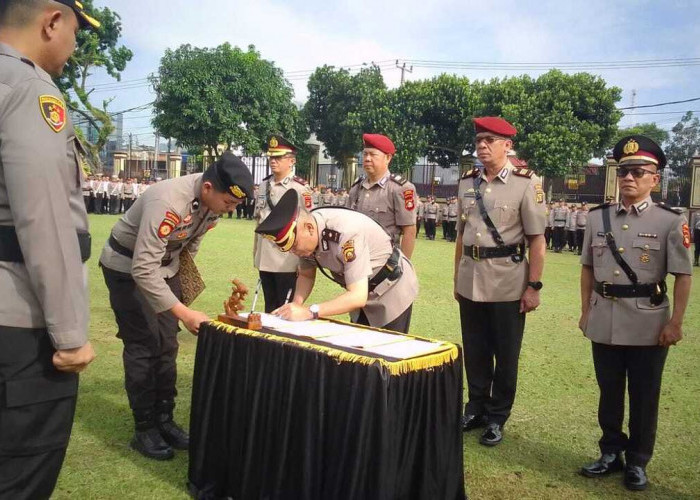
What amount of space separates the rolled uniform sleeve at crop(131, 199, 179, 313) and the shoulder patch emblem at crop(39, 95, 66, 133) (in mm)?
1404

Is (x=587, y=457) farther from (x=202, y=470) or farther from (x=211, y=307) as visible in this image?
(x=211, y=307)

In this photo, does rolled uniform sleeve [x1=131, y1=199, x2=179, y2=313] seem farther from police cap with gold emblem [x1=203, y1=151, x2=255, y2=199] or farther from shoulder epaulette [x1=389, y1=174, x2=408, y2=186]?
shoulder epaulette [x1=389, y1=174, x2=408, y2=186]

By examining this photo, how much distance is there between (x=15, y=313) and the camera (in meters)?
1.85

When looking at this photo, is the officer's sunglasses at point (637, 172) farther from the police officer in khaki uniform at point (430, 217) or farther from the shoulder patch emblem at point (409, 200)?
the police officer in khaki uniform at point (430, 217)

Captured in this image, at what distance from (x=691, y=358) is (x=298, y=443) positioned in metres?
4.89

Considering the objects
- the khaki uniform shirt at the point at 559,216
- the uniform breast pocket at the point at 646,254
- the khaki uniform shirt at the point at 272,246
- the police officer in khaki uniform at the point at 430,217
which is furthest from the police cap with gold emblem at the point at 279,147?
the police officer in khaki uniform at the point at 430,217

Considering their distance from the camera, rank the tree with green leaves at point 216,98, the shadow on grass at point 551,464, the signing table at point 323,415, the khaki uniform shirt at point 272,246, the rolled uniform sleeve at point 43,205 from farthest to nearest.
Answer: the tree with green leaves at point 216,98, the khaki uniform shirt at point 272,246, the shadow on grass at point 551,464, the signing table at point 323,415, the rolled uniform sleeve at point 43,205

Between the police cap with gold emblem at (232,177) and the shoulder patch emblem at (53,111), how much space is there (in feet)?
4.46

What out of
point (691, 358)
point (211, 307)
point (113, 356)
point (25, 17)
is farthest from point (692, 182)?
point (25, 17)

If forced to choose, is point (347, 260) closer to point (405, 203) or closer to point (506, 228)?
point (506, 228)

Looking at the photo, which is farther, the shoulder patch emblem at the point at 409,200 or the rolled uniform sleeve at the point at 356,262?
the shoulder patch emblem at the point at 409,200

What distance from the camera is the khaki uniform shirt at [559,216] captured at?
2123cm

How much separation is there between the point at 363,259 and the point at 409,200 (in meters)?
2.45

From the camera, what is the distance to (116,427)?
3.96 m
